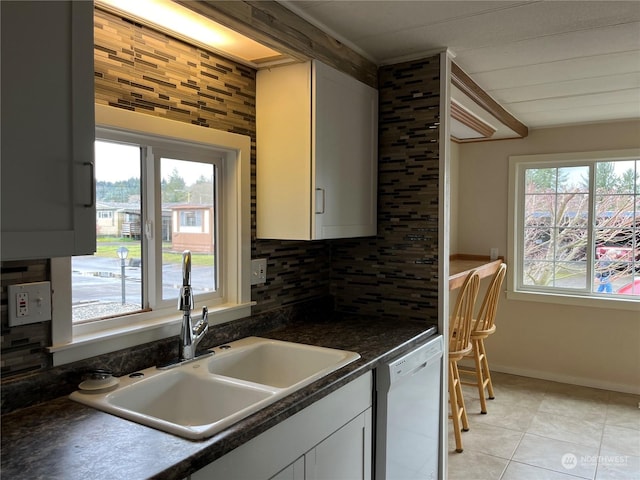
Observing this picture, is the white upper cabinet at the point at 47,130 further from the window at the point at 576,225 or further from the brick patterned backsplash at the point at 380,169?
the window at the point at 576,225

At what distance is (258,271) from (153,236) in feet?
1.83

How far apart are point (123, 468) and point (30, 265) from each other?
681 mm

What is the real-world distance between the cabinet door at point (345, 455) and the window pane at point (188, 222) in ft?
2.75

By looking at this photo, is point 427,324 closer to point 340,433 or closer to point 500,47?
point 340,433

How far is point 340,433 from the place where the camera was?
1.65 metres

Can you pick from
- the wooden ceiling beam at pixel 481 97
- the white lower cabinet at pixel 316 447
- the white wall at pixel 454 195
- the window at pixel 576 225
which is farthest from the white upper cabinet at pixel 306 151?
the window at pixel 576 225

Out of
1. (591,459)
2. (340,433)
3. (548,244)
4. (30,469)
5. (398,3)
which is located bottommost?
(591,459)

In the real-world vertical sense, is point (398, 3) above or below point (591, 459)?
above

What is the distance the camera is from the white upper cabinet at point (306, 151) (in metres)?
2.05

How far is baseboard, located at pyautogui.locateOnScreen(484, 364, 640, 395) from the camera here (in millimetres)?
3990

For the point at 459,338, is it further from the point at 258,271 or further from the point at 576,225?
the point at 576,225

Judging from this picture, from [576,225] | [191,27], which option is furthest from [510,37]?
[576,225]

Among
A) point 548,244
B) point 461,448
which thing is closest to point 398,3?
point 461,448

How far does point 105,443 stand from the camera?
1152 mm
